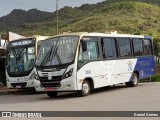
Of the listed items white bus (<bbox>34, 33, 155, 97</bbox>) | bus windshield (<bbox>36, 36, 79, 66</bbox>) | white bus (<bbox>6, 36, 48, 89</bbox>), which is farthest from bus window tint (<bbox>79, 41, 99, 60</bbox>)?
white bus (<bbox>6, 36, 48, 89</bbox>)

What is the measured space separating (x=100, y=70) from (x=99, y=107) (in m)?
5.74

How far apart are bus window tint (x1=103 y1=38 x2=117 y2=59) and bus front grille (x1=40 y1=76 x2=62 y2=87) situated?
312 cm

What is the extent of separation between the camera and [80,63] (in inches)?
696

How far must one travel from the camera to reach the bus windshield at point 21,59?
22.1m

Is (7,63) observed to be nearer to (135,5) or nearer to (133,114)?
(133,114)

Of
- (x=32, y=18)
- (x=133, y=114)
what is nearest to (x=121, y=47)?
(x=133, y=114)

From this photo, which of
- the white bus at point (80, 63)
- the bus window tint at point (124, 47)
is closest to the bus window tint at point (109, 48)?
the white bus at point (80, 63)

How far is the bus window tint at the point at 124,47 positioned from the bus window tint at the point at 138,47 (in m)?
0.72

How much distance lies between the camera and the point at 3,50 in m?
26.3

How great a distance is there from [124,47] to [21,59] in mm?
5335

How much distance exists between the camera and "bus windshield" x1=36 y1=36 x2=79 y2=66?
17.6 m

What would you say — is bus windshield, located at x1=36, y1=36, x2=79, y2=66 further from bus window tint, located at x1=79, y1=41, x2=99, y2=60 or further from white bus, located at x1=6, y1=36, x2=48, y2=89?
white bus, located at x1=6, y1=36, x2=48, y2=89

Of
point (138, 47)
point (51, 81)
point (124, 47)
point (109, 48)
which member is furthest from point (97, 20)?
point (51, 81)

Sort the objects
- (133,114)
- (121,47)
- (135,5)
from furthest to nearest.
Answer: (135,5) → (121,47) → (133,114)
